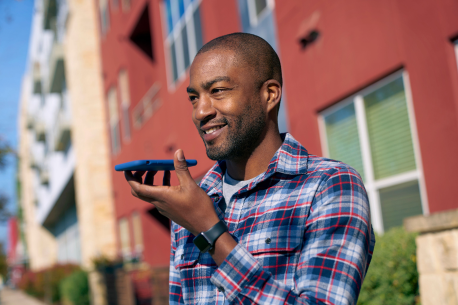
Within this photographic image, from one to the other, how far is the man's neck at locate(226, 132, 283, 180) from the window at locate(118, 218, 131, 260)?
15614 millimetres

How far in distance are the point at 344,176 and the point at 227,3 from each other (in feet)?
27.1

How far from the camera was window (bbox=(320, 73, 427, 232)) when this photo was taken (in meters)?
5.44

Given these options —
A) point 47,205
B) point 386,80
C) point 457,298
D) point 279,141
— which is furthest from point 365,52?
point 47,205

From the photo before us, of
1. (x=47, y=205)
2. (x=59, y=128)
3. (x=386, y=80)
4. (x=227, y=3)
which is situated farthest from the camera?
(x=47, y=205)

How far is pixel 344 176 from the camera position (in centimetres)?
171

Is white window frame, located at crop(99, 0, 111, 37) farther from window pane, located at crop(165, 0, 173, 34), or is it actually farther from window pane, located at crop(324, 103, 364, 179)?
window pane, located at crop(324, 103, 364, 179)

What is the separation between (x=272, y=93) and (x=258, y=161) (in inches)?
11.7

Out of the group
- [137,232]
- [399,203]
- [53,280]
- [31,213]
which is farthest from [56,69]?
[31,213]

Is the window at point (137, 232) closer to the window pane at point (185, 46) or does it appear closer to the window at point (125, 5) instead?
the window pane at point (185, 46)

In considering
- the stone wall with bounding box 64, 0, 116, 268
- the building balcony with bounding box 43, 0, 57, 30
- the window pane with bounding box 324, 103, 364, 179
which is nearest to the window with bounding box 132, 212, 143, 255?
the stone wall with bounding box 64, 0, 116, 268

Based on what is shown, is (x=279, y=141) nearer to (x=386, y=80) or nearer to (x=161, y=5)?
(x=386, y=80)

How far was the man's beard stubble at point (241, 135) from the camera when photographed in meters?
1.99

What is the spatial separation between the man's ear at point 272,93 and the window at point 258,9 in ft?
20.4

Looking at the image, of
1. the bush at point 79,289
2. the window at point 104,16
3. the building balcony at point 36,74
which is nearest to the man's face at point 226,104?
the bush at point 79,289
